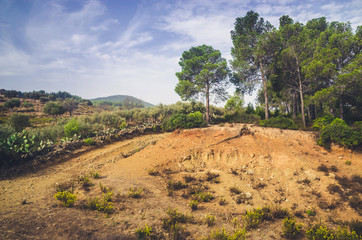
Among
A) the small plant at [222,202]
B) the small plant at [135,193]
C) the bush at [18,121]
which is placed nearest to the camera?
the small plant at [135,193]

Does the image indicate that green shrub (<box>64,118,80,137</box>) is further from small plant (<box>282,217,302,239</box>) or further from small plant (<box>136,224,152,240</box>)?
small plant (<box>282,217,302,239</box>)

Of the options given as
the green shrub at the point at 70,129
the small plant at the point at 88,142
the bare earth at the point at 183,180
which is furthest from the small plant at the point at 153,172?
the green shrub at the point at 70,129

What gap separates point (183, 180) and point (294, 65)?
63.7 ft

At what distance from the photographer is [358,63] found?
1416cm

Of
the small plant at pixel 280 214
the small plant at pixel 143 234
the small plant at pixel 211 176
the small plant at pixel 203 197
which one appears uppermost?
the small plant at pixel 143 234

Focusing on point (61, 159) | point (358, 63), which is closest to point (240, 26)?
point (358, 63)

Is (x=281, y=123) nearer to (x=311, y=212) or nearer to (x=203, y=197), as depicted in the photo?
(x=311, y=212)

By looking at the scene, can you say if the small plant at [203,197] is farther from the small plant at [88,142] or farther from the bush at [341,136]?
the small plant at [88,142]

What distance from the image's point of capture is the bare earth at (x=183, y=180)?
15.6ft

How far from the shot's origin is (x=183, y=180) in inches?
368

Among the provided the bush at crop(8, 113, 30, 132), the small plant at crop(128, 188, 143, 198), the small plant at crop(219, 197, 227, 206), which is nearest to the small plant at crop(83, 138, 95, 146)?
the small plant at crop(128, 188, 143, 198)

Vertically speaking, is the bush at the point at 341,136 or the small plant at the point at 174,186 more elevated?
the bush at the point at 341,136

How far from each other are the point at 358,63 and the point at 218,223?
19.6 metres

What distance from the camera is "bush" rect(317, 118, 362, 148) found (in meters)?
9.58
